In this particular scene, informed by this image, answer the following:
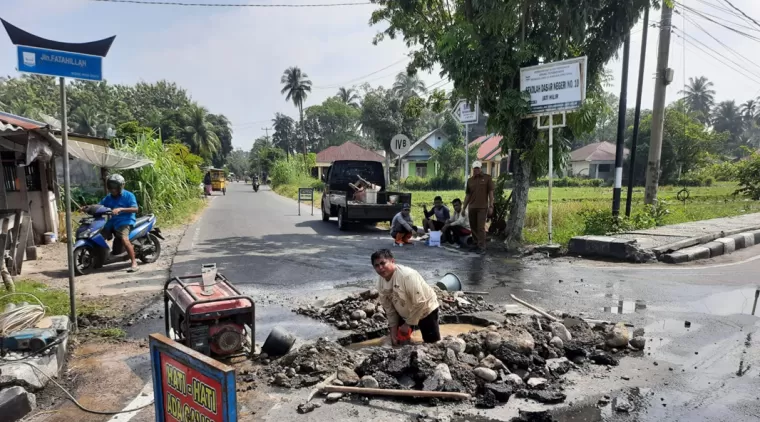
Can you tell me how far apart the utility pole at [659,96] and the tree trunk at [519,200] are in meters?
5.56

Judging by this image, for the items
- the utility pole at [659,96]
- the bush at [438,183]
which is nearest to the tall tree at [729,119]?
the bush at [438,183]

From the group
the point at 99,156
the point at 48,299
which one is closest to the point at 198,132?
the point at 99,156

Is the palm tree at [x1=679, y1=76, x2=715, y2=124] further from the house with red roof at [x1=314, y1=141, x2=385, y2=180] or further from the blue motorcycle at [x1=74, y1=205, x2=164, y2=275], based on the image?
the blue motorcycle at [x1=74, y1=205, x2=164, y2=275]

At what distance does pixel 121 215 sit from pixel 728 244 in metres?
12.4

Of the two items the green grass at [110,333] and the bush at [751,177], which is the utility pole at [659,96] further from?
the green grass at [110,333]

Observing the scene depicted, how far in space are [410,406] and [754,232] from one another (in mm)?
12161

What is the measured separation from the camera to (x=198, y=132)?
58.1 m

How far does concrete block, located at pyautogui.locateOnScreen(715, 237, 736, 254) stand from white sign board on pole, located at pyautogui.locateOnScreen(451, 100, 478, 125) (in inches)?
253

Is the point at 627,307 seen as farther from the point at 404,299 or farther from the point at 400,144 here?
the point at 400,144

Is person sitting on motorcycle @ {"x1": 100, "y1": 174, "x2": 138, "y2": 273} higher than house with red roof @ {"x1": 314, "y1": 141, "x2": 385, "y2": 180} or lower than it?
lower

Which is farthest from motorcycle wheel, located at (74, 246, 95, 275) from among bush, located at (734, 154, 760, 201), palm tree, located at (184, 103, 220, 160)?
palm tree, located at (184, 103, 220, 160)

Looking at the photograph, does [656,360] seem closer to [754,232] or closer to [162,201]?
[754,232]

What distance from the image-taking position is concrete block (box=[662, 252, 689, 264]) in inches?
365

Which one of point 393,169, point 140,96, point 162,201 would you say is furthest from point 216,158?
point 162,201
